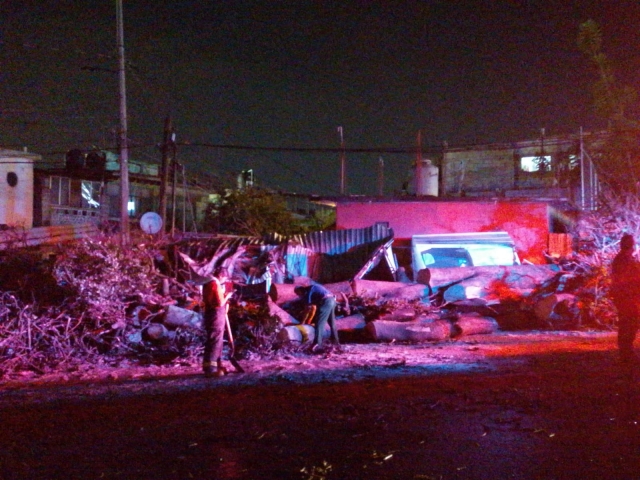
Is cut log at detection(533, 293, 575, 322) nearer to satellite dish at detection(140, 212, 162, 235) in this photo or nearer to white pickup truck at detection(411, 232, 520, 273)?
white pickup truck at detection(411, 232, 520, 273)

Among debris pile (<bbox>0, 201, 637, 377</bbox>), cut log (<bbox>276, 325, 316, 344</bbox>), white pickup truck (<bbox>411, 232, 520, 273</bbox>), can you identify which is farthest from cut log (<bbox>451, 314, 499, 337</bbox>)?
white pickup truck (<bbox>411, 232, 520, 273</bbox>)

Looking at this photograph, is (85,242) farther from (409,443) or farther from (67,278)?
(409,443)

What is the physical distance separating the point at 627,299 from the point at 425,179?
18.7 metres

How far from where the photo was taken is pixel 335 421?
19.7 ft

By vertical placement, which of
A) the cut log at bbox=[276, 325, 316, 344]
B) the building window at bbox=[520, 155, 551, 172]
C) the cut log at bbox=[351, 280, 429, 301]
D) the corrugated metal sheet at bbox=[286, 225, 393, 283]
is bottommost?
the cut log at bbox=[276, 325, 316, 344]

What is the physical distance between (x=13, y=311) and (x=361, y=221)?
12.3 m

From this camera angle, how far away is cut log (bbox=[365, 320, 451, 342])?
11.8 metres

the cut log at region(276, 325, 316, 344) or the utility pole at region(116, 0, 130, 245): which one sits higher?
the utility pole at region(116, 0, 130, 245)

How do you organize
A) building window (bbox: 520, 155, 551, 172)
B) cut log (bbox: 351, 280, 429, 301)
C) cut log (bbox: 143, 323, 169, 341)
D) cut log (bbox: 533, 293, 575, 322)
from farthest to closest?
building window (bbox: 520, 155, 551, 172) → cut log (bbox: 351, 280, 429, 301) → cut log (bbox: 533, 293, 575, 322) → cut log (bbox: 143, 323, 169, 341)

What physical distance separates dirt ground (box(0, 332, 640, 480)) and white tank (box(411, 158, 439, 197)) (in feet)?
55.9

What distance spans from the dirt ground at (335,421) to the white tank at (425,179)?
1703cm

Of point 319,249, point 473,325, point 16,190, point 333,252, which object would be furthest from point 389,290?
point 16,190

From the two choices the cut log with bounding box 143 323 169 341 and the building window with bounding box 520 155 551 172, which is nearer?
the cut log with bounding box 143 323 169 341

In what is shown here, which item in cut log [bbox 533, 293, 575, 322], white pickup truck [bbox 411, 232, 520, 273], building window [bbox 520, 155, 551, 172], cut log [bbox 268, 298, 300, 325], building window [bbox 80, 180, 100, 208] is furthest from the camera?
building window [bbox 520, 155, 551, 172]
